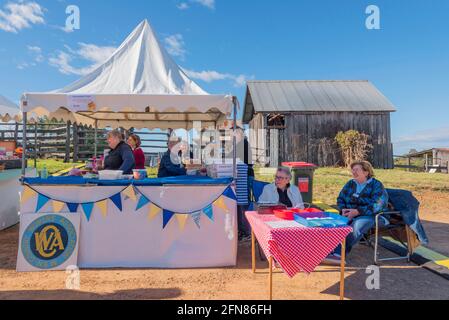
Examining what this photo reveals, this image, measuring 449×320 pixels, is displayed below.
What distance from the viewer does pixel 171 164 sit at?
4.83 metres

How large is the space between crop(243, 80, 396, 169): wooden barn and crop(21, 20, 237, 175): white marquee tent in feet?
38.3

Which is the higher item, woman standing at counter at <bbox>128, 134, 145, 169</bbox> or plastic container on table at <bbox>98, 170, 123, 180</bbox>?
woman standing at counter at <bbox>128, 134, 145, 169</bbox>

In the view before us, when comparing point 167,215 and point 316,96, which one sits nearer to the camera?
point 167,215

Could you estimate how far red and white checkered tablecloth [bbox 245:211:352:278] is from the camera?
2678 mm

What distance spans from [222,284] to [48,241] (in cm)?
217

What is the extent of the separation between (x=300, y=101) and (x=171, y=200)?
661 inches

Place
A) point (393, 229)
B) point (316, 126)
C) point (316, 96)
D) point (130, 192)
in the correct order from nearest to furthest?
point (130, 192) → point (393, 229) → point (316, 126) → point (316, 96)

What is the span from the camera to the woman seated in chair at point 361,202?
3914 millimetres

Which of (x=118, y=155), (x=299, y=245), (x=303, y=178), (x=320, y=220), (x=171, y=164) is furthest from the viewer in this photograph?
(x=303, y=178)

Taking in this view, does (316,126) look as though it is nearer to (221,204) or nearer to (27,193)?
(221,204)

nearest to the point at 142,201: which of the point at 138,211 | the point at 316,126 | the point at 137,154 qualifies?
the point at 138,211

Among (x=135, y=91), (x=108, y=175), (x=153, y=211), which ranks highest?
(x=135, y=91)

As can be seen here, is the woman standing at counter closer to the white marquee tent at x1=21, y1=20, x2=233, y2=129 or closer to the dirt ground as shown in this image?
the white marquee tent at x1=21, y1=20, x2=233, y2=129

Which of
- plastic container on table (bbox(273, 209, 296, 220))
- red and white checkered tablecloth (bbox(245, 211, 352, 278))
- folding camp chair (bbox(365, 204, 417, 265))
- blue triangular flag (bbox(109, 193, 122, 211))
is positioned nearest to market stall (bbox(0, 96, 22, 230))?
blue triangular flag (bbox(109, 193, 122, 211))
